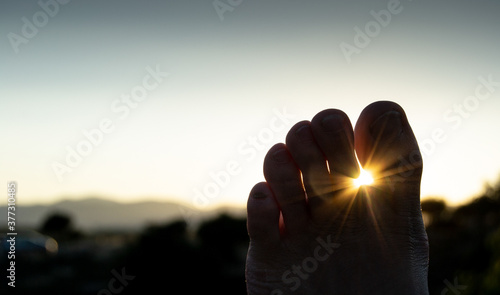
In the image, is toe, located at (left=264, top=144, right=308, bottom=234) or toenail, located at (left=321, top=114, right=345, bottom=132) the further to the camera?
toe, located at (left=264, top=144, right=308, bottom=234)


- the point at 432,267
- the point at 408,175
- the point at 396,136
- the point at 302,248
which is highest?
the point at 396,136

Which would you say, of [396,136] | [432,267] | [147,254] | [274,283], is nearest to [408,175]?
[396,136]

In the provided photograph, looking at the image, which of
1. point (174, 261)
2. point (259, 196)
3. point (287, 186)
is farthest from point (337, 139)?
point (174, 261)

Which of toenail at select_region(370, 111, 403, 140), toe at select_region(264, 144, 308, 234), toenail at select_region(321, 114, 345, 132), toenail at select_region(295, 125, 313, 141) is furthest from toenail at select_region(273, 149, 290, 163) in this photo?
toenail at select_region(370, 111, 403, 140)

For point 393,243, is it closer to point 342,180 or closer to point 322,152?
point 342,180

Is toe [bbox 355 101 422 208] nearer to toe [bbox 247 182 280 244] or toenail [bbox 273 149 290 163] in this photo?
toenail [bbox 273 149 290 163]

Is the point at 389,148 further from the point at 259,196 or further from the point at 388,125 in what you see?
the point at 259,196
